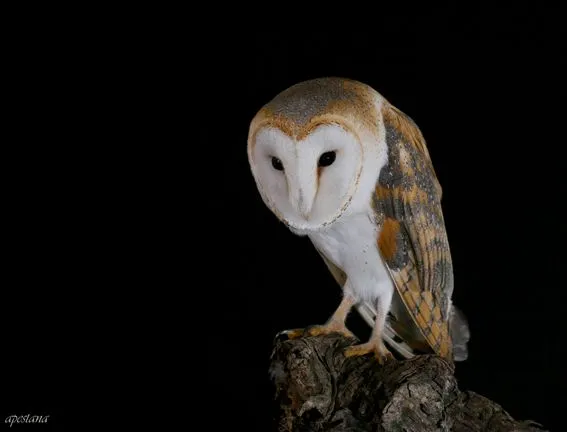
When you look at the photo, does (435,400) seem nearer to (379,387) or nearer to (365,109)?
(379,387)

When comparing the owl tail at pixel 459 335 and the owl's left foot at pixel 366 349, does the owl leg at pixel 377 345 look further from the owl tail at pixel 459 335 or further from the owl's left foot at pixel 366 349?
the owl tail at pixel 459 335

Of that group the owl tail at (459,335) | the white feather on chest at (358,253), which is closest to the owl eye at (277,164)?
the white feather on chest at (358,253)

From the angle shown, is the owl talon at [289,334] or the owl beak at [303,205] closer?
the owl beak at [303,205]

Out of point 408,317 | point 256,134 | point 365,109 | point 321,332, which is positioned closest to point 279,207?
point 256,134

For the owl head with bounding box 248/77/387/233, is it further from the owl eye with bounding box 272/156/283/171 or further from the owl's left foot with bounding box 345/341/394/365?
the owl's left foot with bounding box 345/341/394/365

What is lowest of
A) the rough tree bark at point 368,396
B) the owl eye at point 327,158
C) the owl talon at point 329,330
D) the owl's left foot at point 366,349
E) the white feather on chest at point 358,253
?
the rough tree bark at point 368,396

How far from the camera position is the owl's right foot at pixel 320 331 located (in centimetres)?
192

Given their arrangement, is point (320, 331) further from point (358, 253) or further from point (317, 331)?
point (358, 253)

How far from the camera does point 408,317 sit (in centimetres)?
200

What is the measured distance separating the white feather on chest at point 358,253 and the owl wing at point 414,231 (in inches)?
1.0

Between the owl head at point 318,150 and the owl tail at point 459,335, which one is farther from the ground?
the owl head at point 318,150

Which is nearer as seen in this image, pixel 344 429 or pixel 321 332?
pixel 344 429

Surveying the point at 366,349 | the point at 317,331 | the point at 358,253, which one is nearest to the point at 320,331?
the point at 317,331

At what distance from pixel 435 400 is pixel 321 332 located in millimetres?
387
